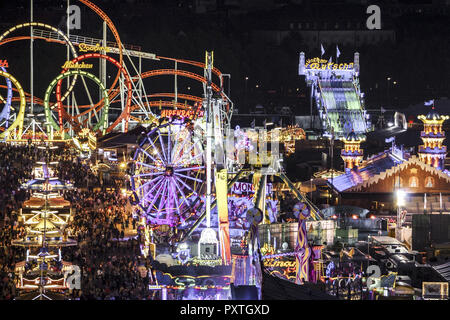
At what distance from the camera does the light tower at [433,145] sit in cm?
4656

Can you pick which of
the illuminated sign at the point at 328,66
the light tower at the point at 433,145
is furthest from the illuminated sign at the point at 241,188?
the illuminated sign at the point at 328,66

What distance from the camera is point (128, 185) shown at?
37125mm

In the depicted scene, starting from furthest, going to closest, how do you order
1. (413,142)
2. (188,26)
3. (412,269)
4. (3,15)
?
1. (188,26)
2. (3,15)
3. (413,142)
4. (412,269)

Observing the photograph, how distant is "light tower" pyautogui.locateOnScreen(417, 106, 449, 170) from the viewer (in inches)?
1833

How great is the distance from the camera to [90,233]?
30.6m

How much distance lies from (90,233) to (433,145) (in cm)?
2145

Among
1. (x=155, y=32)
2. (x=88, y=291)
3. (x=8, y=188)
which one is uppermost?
(x=155, y=32)

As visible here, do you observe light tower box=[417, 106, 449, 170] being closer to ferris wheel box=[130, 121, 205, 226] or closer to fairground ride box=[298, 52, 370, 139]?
ferris wheel box=[130, 121, 205, 226]

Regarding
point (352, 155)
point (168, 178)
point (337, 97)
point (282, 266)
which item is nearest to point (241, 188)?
point (168, 178)

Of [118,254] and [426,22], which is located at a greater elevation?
[426,22]

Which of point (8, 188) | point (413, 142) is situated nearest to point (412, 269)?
point (8, 188)

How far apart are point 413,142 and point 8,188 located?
30263 mm


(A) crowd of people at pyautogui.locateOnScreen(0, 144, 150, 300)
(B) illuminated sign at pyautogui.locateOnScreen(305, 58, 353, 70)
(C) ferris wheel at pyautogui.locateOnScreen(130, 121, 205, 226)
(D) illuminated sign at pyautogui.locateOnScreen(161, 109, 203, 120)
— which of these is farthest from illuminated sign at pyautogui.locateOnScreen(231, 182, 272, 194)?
(B) illuminated sign at pyautogui.locateOnScreen(305, 58, 353, 70)
